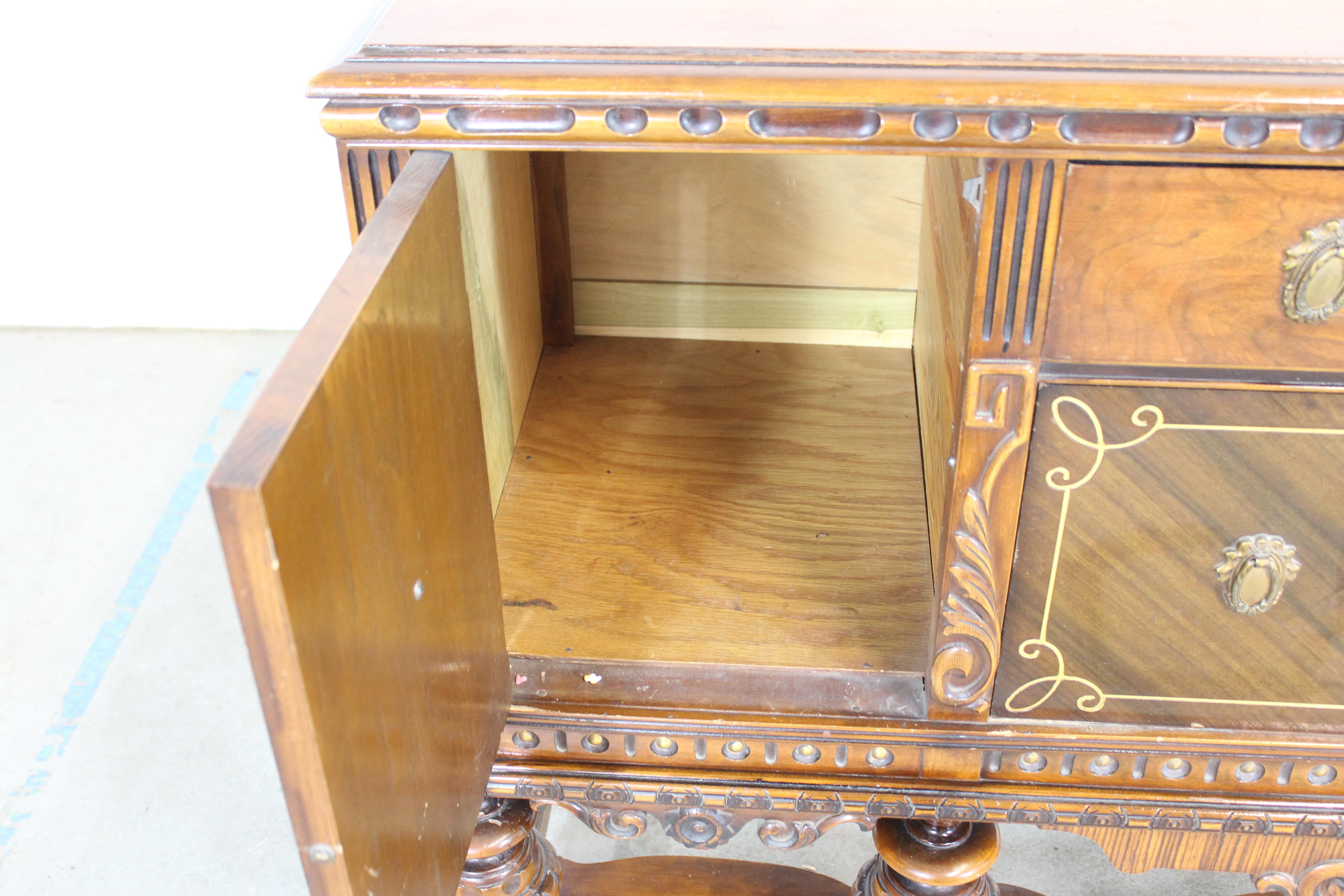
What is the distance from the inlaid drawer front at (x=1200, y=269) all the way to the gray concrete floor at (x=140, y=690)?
0.83 metres

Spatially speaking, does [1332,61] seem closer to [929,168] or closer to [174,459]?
[929,168]

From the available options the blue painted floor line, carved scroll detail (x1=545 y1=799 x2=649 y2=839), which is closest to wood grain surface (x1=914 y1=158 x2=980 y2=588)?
carved scroll detail (x1=545 y1=799 x2=649 y2=839)

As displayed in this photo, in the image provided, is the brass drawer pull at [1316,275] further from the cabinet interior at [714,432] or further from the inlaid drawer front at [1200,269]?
the cabinet interior at [714,432]

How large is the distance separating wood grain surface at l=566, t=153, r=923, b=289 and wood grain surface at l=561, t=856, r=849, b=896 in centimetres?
53

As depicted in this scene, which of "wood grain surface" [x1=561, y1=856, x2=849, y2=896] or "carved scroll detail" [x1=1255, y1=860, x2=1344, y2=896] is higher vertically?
"carved scroll detail" [x1=1255, y1=860, x2=1344, y2=896]

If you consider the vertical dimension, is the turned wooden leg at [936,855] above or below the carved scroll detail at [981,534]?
below

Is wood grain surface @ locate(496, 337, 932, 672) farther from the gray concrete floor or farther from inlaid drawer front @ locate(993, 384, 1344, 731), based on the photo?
the gray concrete floor

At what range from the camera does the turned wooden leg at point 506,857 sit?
34.6 inches

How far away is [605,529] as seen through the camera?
949mm

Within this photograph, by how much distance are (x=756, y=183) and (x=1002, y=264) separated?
56 cm

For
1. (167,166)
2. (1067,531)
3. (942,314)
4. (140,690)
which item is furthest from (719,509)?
(167,166)

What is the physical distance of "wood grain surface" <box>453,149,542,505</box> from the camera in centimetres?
81

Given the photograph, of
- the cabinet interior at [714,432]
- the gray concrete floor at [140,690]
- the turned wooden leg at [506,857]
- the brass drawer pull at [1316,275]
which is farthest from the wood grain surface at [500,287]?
the gray concrete floor at [140,690]

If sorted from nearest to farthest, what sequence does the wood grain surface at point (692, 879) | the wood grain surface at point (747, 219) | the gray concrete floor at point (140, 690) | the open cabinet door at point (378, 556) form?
the open cabinet door at point (378, 556), the wood grain surface at point (692, 879), the wood grain surface at point (747, 219), the gray concrete floor at point (140, 690)
